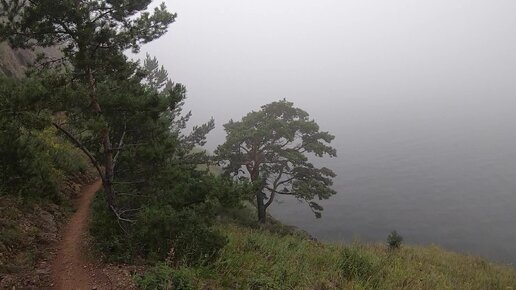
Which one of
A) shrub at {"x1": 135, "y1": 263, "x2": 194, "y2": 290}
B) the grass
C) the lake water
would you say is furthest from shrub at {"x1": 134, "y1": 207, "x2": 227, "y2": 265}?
the lake water

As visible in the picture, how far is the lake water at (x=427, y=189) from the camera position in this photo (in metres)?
38.2

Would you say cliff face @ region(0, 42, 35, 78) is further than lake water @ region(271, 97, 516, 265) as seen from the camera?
No

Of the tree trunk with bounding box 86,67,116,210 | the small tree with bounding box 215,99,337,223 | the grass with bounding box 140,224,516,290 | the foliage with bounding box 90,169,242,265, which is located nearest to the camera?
the grass with bounding box 140,224,516,290

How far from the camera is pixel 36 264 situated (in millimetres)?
9453

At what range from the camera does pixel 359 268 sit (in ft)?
43.0

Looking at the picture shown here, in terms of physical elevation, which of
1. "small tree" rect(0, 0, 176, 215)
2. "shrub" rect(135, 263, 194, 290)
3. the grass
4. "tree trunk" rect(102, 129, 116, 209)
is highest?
"small tree" rect(0, 0, 176, 215)

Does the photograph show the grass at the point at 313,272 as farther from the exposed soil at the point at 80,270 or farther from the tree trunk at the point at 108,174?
the tree trunk at the point at 108,174

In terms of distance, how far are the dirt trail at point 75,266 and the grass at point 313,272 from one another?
63.3 inches

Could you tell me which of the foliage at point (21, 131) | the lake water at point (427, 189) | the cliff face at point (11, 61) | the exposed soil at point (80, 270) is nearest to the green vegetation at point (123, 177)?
the foliage at point (21, 131)

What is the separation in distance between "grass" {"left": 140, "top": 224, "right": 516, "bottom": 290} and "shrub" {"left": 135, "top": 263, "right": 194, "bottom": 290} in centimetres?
3

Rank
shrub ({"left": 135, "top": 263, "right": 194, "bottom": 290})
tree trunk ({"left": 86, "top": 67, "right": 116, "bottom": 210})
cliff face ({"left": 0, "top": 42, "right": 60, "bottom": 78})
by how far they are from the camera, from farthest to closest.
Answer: cliff face ({"left": 0, "top": 42, "right": 60, "bottom": 78}) → tree trunk ({"left": 86, "top": 67, "right": 116, "bottom": 210}) → shrub ({"left": 135, "top": 263, "right": 194, "bottom": 290})

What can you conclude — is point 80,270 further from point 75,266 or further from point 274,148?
point 274,148

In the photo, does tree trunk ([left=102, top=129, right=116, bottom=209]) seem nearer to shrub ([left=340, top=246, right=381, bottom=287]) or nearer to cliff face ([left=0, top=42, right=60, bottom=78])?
shrub ([left=340, top=246, right=381, bottom=287])

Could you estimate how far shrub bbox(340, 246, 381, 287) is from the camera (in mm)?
12500
